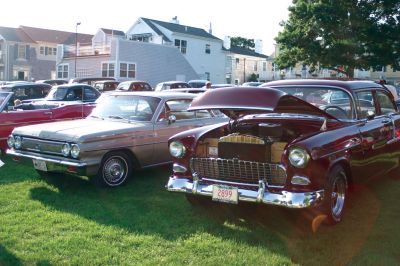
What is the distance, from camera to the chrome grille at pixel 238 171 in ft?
16.1

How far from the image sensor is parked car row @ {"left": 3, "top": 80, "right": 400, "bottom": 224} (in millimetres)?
4848

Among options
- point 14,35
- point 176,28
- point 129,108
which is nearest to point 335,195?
point 129,108

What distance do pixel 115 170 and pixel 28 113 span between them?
337cm

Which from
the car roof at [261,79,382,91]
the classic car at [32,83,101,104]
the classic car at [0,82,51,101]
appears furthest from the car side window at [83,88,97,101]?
the car roof at [261,79,382,91]

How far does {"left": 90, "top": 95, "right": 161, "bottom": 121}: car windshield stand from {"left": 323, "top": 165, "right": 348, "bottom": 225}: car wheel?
10.7ft

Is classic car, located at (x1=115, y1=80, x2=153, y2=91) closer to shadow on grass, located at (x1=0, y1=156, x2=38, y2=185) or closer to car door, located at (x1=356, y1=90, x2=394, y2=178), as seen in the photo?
shadow on grass, located at (x1=0, y1=156, x2=38, y2=185)

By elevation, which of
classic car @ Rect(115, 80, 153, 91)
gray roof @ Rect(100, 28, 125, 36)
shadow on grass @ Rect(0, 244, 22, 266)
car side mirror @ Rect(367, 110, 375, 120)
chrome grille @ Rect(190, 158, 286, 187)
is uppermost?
gray roof @ Rect(100, 28, 125, 36)

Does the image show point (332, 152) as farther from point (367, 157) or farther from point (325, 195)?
point (367, 157)

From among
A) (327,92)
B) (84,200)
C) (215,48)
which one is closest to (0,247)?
(84,200)

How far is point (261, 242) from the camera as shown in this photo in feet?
15.6

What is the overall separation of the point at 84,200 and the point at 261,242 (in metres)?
2.60

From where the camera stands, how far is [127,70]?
117 feet

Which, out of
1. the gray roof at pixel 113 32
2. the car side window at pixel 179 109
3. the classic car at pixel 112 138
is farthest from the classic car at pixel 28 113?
the gray roof at pixel 113 32

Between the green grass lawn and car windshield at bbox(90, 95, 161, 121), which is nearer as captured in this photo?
the green grass lawn
